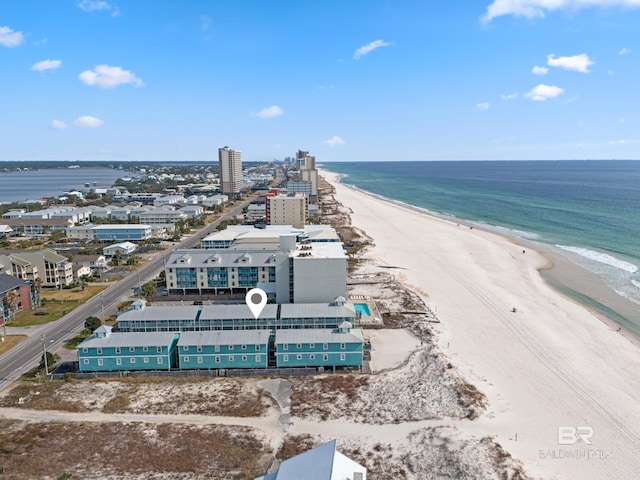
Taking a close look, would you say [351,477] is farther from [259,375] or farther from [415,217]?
[415,217]

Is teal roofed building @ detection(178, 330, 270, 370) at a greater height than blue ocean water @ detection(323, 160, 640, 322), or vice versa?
blue ocean water @ detection(323, 160, 640, 322)

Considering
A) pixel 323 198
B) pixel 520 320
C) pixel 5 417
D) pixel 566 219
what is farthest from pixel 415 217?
pixel 5 417

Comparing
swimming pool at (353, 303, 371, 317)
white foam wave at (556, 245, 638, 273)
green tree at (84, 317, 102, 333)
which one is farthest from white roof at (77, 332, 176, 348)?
white foam wave at (556, 245, 638, 273)

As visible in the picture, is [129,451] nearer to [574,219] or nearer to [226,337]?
[226,337]

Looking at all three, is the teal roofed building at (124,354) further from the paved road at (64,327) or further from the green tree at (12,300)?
the green tree at (12,300)

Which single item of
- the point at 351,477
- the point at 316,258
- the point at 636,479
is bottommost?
the point at 636,479

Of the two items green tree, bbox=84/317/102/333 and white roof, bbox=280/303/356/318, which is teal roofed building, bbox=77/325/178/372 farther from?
white roof, bbox=280/303/356/318

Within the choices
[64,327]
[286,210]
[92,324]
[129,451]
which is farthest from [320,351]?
[286,210]

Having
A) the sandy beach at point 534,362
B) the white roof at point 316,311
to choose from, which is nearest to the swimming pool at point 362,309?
the white roof at point 316,311
